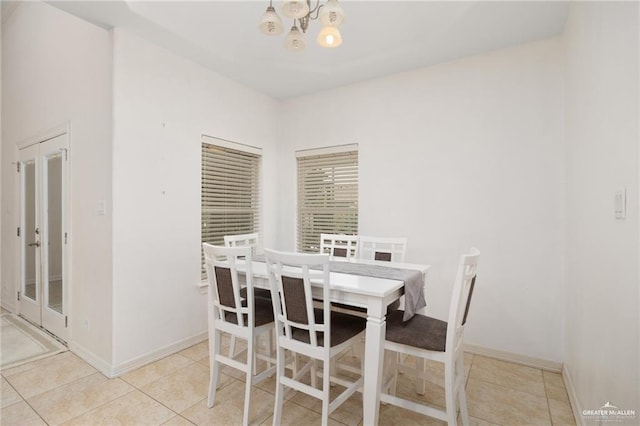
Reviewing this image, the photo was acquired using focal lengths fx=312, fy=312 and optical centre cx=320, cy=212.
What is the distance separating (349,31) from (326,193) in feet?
5.82

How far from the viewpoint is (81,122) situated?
277 cm

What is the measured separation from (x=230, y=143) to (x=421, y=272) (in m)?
2.47

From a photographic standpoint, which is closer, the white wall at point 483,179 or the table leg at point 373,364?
the table leg at point 373,364

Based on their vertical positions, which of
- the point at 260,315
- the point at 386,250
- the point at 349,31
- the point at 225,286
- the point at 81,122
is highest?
the point at 349,31

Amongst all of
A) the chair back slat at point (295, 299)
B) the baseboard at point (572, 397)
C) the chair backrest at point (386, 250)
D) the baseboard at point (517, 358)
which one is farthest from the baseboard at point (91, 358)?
the baseboard at point (572, 397)

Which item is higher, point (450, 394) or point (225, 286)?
point (225, 286)

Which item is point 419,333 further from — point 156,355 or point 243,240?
point 156,355

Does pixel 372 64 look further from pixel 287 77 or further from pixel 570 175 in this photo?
pixel 570 175

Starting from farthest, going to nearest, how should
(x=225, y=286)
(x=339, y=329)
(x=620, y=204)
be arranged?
(x=225, y=286)
(x=339, y=329)
(x=620, y=204)

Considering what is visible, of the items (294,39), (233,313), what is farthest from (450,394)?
(294,39)

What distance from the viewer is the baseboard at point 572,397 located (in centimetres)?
189

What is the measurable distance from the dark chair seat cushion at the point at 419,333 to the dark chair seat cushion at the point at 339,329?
0.64ft

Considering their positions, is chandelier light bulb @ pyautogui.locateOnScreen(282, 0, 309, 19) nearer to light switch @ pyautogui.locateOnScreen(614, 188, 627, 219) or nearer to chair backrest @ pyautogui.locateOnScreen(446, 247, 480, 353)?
chair backrest @ pyautogui.locateOnScreen(446, 247, 480, 353)

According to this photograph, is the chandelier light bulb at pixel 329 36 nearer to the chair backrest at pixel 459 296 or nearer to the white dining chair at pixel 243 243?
the chair backrest at pixel 459 296
